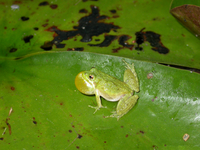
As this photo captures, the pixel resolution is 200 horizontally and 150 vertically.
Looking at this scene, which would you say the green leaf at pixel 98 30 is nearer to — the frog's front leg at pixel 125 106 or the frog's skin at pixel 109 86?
the frog's skin at pixel 109 86

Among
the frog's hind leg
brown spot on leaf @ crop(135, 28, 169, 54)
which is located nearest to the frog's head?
the frog's hind leg

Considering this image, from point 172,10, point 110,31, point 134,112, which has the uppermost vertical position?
point 172,10

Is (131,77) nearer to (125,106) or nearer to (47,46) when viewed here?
(125,106)

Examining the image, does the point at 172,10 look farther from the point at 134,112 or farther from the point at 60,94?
the point at 60,94

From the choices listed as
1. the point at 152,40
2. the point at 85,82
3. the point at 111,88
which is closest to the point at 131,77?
the point at 111,88

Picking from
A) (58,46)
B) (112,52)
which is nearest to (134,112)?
(112,52)

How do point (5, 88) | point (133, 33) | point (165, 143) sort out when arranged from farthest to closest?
point (133, 33), point (5, 88), point (165, 143)
